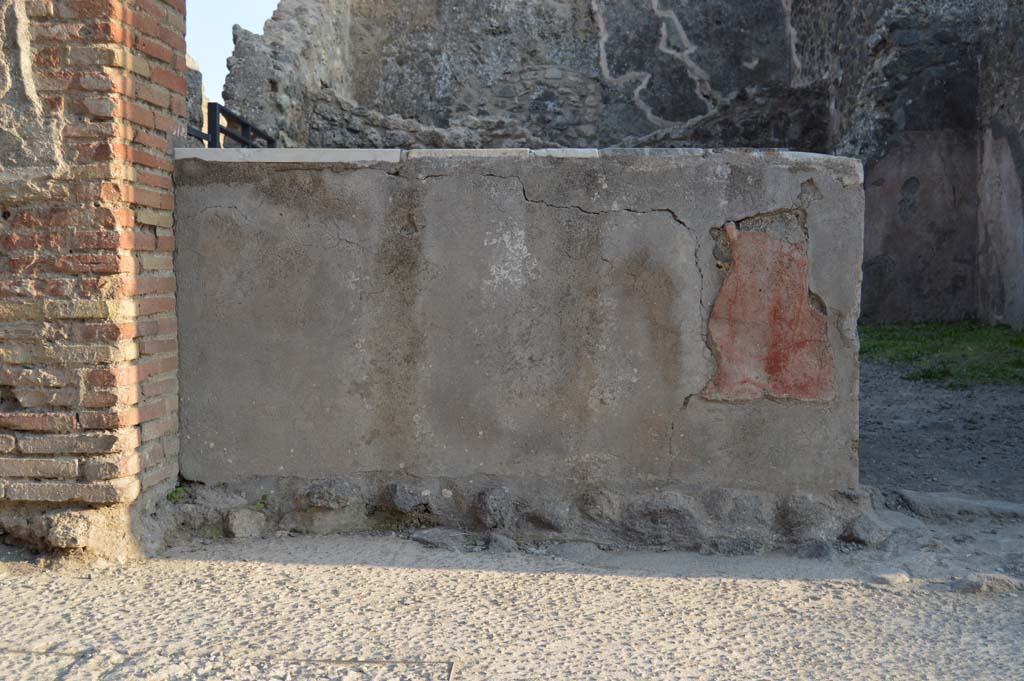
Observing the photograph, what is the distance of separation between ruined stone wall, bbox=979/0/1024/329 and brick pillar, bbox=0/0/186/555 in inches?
324

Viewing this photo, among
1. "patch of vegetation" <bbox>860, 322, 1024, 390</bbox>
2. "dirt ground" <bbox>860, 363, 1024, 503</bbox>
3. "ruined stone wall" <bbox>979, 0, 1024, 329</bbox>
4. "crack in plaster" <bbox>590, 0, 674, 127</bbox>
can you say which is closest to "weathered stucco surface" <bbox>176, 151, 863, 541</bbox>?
"dirt ground" <bbox>860, 363, 1024, 503</bbox>

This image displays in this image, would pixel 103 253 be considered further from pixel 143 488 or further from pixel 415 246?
pixel 415 246

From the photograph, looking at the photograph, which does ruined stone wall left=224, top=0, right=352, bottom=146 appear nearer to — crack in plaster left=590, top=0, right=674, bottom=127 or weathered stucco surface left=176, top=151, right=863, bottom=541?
crack in plaster left=590, top=0, right=674, bottom=127

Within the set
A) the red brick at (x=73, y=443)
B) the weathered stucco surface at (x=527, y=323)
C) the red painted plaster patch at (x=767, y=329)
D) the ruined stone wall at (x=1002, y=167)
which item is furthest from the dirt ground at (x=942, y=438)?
the ruined stone wall at (x=1002, y=167)

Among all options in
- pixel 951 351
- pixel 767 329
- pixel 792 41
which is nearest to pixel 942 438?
pixel 767 329

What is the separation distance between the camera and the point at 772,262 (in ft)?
10.4

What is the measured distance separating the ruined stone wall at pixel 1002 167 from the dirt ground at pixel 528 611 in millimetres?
6257

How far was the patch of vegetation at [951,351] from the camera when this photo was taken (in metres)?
6.40

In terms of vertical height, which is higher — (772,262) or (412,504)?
(772,262)

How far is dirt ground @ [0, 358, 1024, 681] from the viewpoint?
228 centimetres

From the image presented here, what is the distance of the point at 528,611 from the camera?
262 cm

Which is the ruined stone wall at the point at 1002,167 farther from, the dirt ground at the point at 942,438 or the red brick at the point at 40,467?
the red brick at the point at 40,467

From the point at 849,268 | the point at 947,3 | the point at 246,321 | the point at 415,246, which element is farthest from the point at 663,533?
the point at 947,3

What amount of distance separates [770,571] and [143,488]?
204 cm
